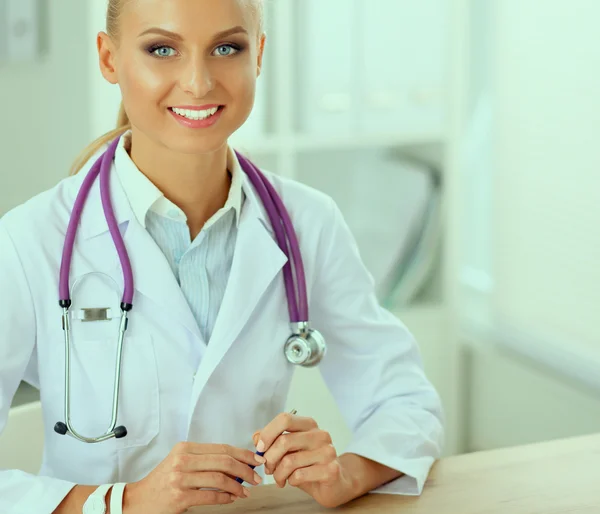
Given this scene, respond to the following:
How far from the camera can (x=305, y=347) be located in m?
1.32

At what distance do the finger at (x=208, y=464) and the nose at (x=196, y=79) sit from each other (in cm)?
48

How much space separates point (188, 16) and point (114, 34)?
0.15 m

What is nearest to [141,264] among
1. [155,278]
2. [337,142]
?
[155,278]

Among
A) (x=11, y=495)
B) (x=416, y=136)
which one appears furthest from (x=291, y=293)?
(x=416, y=136)

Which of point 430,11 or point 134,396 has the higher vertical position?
point 430,11

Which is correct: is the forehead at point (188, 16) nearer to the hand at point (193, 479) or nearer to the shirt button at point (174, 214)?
the shirt button at point (174, 214)

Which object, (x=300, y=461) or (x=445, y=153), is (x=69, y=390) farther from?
(x=445, y=153)

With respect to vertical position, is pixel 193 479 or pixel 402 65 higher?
pixel 402 65

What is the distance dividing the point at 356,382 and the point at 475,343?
1798 millimetres

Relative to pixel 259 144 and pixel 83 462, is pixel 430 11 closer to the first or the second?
pixel 259 144

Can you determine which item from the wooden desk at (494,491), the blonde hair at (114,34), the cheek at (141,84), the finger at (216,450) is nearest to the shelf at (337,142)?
the blonde hair at (114,34)

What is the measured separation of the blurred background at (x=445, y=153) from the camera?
2516 millimetres

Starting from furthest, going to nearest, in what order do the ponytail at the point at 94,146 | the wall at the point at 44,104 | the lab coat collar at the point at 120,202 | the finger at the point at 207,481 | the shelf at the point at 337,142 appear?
the shelf at the point at 337,142 < the wall at the point at 44,104 < the ponytail at the point at 94,146 < the lab coat collar at the point at 120,202 < the finger at the point at 207,481

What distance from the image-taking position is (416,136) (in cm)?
298
